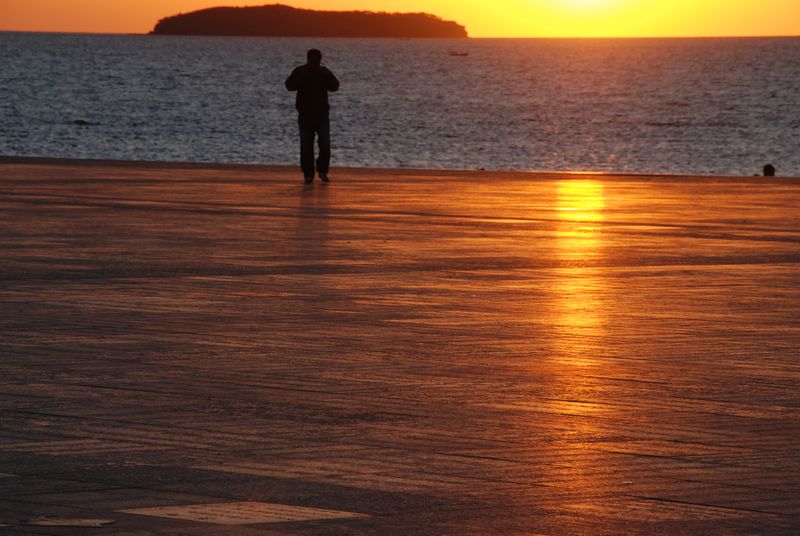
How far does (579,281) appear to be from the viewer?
14898 millimetres

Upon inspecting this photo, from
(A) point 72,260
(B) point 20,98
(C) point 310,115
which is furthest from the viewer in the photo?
(B) point 20,98

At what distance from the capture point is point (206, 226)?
20500 mm

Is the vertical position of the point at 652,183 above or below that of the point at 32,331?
below

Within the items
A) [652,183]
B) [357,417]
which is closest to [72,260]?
[357,417]

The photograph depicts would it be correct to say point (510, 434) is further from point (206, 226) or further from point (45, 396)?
point (206, 226)

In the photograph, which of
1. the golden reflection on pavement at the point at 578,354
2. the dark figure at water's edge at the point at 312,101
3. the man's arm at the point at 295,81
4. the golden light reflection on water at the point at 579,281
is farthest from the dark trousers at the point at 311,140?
the golden reflection on pavement at the point at 578,354

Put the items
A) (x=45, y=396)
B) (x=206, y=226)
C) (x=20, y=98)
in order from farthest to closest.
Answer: (x=20, y=98) < (x=206, y=226) < (x=45, y=396)

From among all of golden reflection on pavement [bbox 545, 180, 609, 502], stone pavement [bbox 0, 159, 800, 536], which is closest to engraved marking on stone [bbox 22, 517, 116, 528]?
stone pavement [bbox 0, 159, 800, 536]

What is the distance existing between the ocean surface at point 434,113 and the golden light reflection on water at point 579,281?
39.5 m

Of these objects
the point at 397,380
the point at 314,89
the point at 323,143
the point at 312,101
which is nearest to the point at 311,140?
the point at 323,143

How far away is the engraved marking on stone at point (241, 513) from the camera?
21.8 ft

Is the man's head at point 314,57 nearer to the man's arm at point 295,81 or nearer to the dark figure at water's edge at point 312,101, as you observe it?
the dark figure at water's edge at point 312,101

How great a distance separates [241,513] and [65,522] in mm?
546

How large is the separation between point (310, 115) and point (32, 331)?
61.0ft
